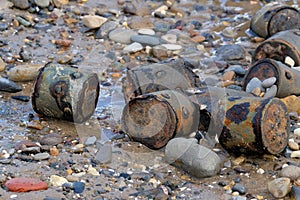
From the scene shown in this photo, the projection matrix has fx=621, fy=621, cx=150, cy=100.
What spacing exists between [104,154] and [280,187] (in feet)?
4.32

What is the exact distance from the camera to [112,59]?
6535mm

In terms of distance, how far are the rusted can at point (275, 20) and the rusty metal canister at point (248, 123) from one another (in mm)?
2743

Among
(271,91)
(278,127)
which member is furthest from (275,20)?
(278,127)

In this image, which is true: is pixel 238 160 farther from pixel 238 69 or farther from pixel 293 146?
pixel 238 69

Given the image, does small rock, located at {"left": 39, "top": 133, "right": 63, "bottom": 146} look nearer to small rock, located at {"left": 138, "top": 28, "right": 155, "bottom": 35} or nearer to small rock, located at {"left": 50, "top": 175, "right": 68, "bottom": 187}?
small rock, located at {"left": 50, "top": 175, "right": 68, "bottom": 187}

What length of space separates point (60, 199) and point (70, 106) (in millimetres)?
1074

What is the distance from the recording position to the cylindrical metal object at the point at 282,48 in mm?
6045

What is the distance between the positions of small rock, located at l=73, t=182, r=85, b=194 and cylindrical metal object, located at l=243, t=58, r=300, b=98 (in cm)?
208

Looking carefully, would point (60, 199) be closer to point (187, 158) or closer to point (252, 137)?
point (187, 158)

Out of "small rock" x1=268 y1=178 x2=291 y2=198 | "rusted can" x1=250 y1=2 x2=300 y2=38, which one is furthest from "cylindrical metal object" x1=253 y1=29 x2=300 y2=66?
"small rock" x1=268 y1=178 x2=291 y2=198

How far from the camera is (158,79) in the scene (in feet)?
17.1

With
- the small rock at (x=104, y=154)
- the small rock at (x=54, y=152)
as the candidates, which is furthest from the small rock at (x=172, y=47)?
the small rock at (x=54, y=152)

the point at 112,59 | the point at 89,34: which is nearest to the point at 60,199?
the point at 112,59

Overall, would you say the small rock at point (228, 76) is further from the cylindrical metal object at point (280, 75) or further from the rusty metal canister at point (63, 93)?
the rusty metal canister at point (63, 93)
